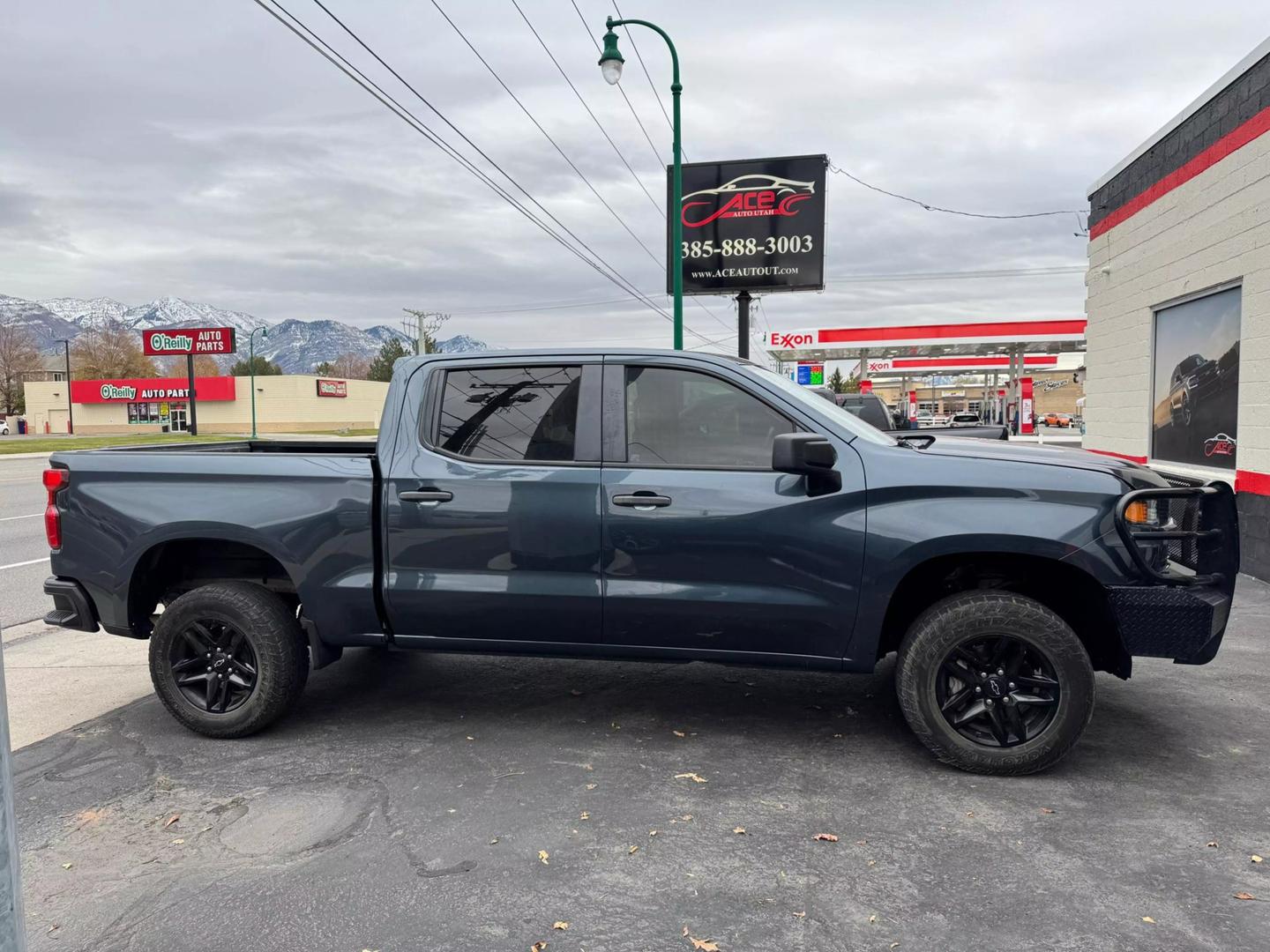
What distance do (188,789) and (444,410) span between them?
2.08m

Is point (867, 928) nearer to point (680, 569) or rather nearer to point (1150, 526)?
point (680, 569)

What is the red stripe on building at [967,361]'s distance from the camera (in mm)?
53719

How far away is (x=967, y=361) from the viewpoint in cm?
5731

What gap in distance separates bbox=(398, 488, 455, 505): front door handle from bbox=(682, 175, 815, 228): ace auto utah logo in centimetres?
1487

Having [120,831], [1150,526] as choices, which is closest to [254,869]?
[120,831]

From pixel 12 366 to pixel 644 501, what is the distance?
11401 centimetres

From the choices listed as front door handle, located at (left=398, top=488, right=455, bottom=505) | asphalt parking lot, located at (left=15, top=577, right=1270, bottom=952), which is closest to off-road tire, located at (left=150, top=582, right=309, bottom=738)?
asphalt parking lot, located at (left=15, top=577, right=1270, bottom=952)

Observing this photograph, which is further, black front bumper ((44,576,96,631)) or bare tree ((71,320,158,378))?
bare tree ((71,320,158,378))

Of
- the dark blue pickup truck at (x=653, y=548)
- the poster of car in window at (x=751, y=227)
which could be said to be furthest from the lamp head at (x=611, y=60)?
the dark blue pickup truck at (x=653, y=548)

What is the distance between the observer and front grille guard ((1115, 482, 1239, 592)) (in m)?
3.85

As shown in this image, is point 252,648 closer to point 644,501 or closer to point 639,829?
point 644,501

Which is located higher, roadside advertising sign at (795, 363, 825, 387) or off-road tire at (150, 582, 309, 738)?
roadside advertising sign at (795, 363, 825, 387)

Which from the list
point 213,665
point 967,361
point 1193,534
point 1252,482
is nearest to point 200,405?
point 967,361

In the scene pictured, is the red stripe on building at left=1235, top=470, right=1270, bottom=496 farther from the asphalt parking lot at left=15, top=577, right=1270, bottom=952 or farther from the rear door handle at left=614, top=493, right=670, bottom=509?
the rear door handle at left=614, top=493, right=670, bottom=509
